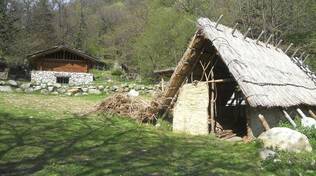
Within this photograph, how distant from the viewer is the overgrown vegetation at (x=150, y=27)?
1391 inches

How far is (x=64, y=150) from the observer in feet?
33.2

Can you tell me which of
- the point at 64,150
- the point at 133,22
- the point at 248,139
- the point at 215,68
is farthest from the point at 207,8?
the point at 64,150

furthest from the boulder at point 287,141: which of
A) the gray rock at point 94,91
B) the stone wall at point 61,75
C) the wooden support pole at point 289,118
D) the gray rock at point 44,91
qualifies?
the stone wall at point 61,75

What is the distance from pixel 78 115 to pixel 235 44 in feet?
21.6

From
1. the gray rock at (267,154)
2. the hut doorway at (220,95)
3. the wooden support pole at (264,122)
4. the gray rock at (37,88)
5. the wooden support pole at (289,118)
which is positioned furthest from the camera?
the gray rock at (37,88)

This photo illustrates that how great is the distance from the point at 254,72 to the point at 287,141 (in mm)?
3365

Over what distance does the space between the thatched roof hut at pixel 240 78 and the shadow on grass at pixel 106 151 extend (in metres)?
1.66

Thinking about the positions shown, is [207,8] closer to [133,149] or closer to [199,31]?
[199,31]

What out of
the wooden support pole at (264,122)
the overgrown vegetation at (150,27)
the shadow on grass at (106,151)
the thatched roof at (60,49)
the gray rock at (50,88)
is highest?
the overgrown vegetation at (150,27)

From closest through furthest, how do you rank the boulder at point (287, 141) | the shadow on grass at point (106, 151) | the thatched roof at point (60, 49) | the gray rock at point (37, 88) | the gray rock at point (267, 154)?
the shadow on grass at point (106, 151)
the gray rock at point (267, 154)
the boulder at point (287, 141)
the gray rock at point (37, 88)
the thatched roof at point (60, 49)

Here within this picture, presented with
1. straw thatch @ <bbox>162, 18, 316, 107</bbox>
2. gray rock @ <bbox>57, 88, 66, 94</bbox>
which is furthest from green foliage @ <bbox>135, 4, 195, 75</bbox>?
straw thatch @ <bbox>162, 18, 316, 107</bbox>

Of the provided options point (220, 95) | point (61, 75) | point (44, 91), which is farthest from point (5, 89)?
point (61, 75)

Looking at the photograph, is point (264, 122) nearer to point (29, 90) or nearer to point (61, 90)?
point (61, 90)

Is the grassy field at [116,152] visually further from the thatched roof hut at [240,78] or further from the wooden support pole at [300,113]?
the wooden support pole at [300,113]
